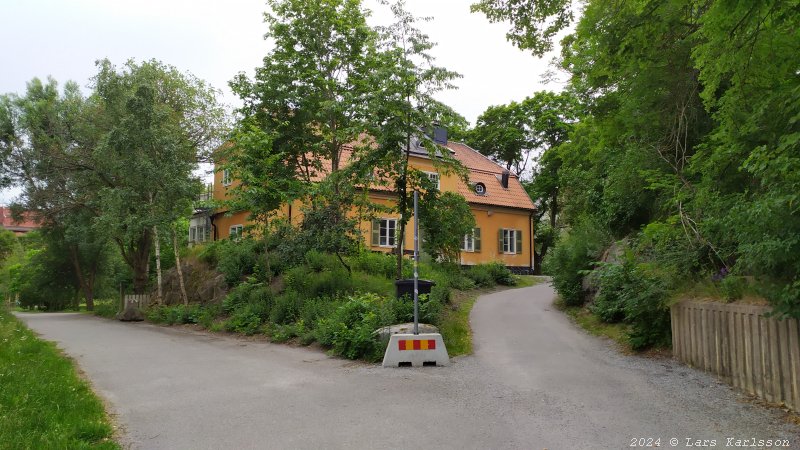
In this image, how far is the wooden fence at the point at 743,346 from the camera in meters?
6.25

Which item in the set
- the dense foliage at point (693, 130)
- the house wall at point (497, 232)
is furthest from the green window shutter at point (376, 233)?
the dense foliage at point (693, 130)

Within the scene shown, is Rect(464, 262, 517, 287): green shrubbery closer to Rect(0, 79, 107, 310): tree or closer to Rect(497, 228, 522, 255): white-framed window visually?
Rect(497, 228, 522, 255): white-framed window

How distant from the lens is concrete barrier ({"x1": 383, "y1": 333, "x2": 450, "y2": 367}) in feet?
31.0

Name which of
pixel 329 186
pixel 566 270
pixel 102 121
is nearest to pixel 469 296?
pixel 566 270

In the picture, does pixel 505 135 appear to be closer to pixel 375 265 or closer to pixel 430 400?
pixel 375 265

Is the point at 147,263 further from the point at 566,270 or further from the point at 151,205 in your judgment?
the point at 566,270

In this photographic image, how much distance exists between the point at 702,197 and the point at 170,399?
775 centimetres

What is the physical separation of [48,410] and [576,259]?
12670 mm

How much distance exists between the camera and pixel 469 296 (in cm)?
1909

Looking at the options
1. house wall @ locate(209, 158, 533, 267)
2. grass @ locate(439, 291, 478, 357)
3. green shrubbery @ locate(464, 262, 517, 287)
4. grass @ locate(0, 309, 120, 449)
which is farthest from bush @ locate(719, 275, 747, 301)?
house wall @ locate(209, 158, 533, 267)

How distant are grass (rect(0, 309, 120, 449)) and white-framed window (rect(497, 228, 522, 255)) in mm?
24473

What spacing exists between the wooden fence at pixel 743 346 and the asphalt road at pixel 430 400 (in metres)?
0.27

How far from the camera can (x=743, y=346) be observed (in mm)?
7184

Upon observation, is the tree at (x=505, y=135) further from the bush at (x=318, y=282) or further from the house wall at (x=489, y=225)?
the bush at (x=318, y=282)
